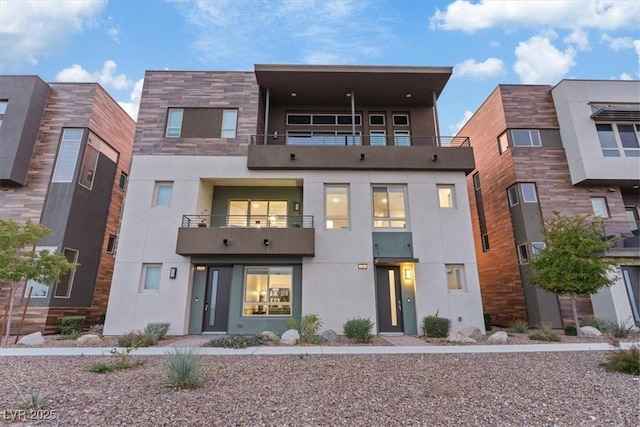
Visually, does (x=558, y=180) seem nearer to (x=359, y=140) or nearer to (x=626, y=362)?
(x=359, y=140)

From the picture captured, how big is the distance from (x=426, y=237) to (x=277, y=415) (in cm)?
931

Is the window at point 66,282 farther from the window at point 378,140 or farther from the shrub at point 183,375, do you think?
the window at point 378,140

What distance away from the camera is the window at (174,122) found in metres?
12.8

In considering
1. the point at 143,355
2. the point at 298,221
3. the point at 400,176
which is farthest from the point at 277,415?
the point at 400,176

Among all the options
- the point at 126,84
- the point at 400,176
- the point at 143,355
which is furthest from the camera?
the point at 126,84

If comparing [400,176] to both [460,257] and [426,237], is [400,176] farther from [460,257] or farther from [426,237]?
[460,257]

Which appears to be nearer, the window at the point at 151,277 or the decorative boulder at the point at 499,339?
the decorative boulder at the point at 499,339

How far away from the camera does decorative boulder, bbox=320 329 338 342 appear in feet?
31.2

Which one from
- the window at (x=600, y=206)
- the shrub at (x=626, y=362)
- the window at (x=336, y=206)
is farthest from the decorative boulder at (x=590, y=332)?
the window at (x=336, y=206)

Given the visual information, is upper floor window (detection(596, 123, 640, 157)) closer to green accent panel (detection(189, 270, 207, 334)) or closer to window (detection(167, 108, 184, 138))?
green accent panel (detection(189, 270, 207, 334))

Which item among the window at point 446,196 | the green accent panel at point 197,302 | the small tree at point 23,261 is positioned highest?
the window at point 446,196

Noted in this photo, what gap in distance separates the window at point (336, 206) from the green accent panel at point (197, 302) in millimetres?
5349

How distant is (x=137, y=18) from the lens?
13.9 meters

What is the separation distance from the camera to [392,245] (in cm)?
1148
